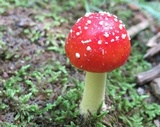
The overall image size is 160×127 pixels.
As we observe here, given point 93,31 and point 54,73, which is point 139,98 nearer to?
point 54,73

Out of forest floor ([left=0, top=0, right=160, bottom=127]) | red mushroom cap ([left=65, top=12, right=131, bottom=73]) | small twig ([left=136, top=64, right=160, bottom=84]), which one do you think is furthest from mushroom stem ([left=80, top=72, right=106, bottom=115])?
small twig ([left=136, top=64, right=160, bottom=84])

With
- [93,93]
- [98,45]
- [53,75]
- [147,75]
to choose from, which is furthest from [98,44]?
[147,75]

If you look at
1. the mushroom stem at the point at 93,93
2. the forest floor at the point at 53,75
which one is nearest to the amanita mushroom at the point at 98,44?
the mushroom stem at the point at 93,93

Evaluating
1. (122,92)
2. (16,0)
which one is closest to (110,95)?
(122,92)

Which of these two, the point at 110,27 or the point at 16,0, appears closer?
the point at 110,27

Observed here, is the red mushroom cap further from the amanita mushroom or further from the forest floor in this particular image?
the forest floor

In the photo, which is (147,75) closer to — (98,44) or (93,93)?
(93,93)

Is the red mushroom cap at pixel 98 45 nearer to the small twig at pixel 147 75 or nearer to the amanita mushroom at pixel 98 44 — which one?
the amanita mushroom at pixel 98 44
